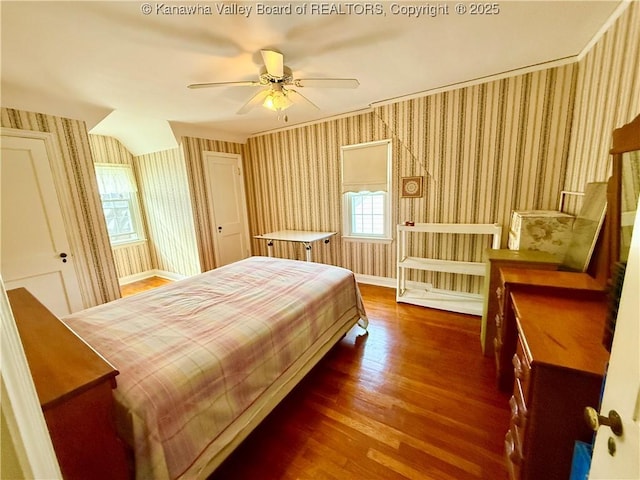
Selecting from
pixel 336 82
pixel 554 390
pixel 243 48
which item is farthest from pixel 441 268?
pixel 243 48

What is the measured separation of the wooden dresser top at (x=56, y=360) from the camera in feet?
Answer: 2.50

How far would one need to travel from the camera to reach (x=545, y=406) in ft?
3.08

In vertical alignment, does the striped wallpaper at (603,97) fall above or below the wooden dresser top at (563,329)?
above

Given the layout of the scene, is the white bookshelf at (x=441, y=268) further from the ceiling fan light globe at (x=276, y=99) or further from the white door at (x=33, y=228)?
the white door at (x=33, y=228)

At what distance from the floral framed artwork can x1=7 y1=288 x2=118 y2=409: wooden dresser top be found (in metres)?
3.23

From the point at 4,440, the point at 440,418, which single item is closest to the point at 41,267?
the point at 4,440

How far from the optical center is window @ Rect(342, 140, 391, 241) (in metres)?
3.46

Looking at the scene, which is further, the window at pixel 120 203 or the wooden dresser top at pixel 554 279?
the window at pixel 120 203

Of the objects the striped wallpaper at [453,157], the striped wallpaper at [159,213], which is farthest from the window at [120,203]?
the striped wallpaper at [453,157]

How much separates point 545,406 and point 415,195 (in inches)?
103

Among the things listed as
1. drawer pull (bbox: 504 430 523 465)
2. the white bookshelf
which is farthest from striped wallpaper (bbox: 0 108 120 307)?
drawer pull (bbox: 504 430 523 465)

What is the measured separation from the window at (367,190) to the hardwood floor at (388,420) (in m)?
1.77

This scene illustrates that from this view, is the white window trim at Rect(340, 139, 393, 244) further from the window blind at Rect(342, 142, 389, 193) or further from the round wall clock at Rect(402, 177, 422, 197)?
the round wall clock at Rect(402, 177, 422, 197)

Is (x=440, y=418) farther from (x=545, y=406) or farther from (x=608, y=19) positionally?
(x=608, y=19)
